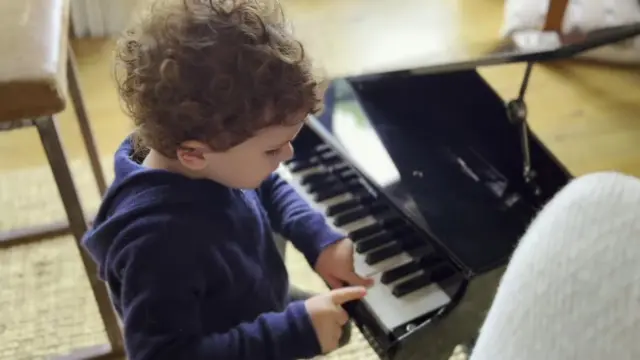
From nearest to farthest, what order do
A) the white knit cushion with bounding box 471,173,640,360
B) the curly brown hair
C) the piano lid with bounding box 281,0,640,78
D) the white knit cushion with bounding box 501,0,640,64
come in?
the white knit cushion with bounding box 471,173,640,360 → the curly brown hair → the white knit cushion with bounding box 501,0,640,64 → the piano lid with bounding box 281,0,640,78

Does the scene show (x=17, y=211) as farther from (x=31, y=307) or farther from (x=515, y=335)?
(x=515, y=335)

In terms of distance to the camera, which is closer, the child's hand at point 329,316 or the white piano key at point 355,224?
the child's hand at point 329,316

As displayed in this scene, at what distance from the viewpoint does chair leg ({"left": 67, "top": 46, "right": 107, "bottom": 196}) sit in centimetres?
132

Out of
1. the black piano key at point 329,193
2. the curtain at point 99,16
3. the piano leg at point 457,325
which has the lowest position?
the curtain at point 99,16

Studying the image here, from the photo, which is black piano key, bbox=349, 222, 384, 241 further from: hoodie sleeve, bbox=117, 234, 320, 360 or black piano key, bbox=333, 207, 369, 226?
hoodie sleeve, bbox=117, 234, 320, 360

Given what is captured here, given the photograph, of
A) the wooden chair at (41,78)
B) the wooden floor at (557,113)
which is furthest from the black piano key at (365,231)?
the wooden floor at (557,113)

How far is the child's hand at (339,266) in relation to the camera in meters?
0.92

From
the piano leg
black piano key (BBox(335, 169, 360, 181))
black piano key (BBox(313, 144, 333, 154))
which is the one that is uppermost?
black piano key (BBox(313, 144, 333, 154))

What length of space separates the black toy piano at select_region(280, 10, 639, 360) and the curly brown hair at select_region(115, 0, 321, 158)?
0.25 m

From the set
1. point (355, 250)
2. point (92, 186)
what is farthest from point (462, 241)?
point (92, 186)

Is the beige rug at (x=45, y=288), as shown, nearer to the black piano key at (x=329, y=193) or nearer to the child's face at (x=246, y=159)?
the black piano key at (x=329, y=193)

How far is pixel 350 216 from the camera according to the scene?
3.34 ft

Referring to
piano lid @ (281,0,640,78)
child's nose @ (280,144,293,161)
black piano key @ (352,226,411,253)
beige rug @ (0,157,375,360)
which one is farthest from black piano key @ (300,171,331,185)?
piano lid @ (281,0,640,78)

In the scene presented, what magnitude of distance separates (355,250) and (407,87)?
0.83 feet
